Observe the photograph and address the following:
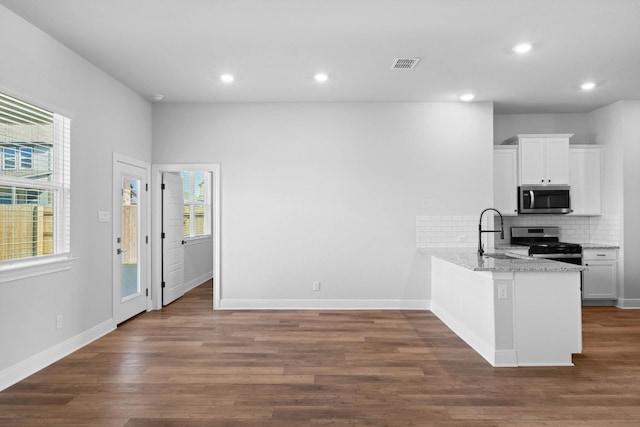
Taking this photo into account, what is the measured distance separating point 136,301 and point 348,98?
387 centimetres

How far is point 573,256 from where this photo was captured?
6.26 m

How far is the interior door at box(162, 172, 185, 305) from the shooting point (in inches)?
251

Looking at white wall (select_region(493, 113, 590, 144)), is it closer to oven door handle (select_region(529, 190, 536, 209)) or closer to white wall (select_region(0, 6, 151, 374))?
oven door handle (select_region(529, 190, 536, 209))

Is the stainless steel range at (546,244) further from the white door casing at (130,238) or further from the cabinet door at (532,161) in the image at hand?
the white door casing at (130,238)

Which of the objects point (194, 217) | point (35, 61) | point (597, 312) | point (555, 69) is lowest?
point (597, 312)

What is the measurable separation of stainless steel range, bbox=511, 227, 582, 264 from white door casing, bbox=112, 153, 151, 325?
5309 mm

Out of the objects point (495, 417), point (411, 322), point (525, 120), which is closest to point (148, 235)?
point (411, 322)

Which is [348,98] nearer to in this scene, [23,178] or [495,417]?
[23,178]

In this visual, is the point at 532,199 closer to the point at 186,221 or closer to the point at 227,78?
the point at 227,78

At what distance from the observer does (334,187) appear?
6215 mm

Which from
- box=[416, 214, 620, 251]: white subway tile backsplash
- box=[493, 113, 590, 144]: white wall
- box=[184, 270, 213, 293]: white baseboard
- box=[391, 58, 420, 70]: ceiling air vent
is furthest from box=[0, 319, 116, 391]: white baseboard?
box=[493, 113, 590, 144]: white wall

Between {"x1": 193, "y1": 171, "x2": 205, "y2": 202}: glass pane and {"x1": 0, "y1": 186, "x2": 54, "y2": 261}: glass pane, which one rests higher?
{"x1": 193, "y1": 171, "x2": 205, "y2": 202}: glass pane

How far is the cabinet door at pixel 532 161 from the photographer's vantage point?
6.37 m

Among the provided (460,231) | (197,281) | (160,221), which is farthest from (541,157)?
(197,281)
